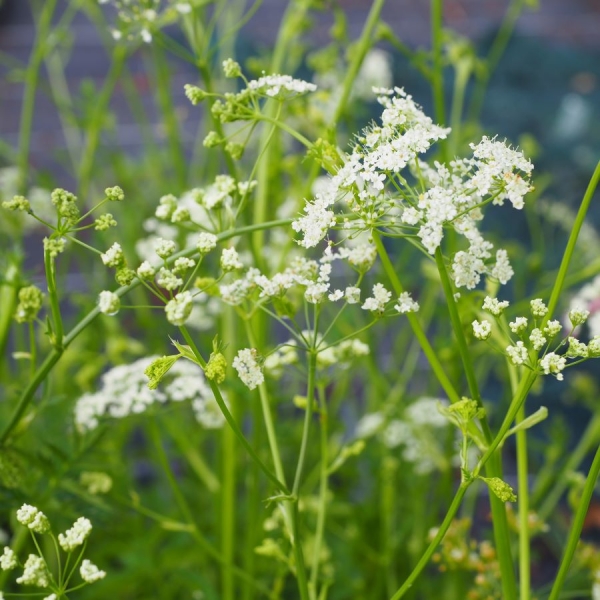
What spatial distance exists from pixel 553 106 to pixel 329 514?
1892mm

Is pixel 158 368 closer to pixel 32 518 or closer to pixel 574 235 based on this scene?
pixel 32 518

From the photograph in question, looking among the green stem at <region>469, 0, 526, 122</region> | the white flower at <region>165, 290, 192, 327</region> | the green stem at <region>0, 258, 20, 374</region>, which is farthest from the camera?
the green stem at <region>469, 0, 526, 122</region>

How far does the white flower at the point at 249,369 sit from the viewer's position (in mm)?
694

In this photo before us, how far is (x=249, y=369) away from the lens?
702 mm

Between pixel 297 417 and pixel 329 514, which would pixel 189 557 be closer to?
pixel 329 514

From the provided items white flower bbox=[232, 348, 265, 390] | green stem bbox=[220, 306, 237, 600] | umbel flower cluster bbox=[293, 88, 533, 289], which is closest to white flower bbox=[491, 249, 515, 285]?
umbel flower cluster bbox=[293, 88, 533, 289]

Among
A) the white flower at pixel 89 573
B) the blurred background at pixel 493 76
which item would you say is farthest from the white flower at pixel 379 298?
the blurred background at pixel 493 76

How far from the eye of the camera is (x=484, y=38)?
8.91ft

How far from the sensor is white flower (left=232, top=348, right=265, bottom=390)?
0.69 meters

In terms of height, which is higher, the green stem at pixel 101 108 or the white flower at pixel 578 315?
the green stem at pixel 101 108

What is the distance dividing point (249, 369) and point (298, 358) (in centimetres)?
47

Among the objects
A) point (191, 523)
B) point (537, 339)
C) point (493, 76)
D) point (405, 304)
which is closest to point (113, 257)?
point (405, 304)

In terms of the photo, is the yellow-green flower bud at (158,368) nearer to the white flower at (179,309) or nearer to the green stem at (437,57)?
the white flower at (179,309)

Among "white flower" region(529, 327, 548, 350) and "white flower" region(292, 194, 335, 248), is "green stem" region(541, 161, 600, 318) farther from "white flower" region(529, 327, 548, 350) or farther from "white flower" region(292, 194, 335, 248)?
"white flower" region(292, 194, 335, 248)
